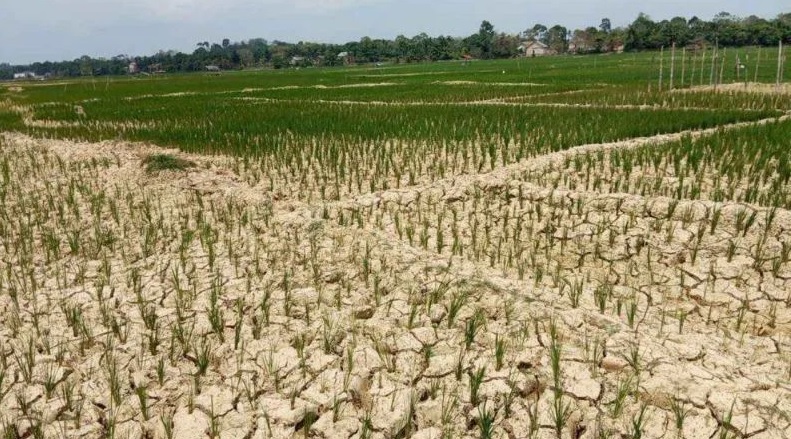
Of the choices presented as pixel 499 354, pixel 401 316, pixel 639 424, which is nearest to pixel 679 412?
pixel 639 424

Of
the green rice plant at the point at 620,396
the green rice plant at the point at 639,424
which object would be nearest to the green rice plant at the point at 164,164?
the green rice plant at the point at 620,396

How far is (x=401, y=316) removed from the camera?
415cm

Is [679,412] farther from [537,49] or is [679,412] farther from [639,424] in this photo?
[537,49]

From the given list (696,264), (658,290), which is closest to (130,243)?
(658,290)

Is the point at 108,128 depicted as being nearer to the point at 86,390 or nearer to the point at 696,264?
the point at 86,390

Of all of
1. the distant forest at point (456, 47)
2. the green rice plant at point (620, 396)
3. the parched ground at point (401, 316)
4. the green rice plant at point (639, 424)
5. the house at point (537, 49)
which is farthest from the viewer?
the house at point (537, 49)

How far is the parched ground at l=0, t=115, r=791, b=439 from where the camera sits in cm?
312

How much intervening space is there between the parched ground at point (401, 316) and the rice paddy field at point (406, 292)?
19mm

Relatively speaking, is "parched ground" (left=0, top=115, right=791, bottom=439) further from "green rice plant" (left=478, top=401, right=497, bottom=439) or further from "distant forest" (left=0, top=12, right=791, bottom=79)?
"distant forest" (left=0, top=12, right=791, bottom=79)

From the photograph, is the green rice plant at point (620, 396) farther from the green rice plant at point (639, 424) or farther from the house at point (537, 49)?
the house at point (537, 49)

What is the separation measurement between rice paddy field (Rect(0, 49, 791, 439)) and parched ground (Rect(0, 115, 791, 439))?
0.02 meters

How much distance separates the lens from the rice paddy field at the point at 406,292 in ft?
10.3

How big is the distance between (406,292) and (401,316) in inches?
15.6

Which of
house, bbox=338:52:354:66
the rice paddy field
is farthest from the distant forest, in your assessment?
the rice paddy field
